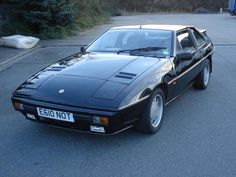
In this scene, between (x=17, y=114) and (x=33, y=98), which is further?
(x=17, y=114)

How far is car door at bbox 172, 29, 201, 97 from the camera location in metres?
4.93

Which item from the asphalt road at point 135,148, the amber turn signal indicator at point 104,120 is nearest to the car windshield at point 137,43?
the asphalt road at point 135,148

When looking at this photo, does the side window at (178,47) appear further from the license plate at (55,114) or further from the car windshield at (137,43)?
the license plate at (55,114)

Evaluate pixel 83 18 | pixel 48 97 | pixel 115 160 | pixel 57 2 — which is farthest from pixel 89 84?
pixel 83 18

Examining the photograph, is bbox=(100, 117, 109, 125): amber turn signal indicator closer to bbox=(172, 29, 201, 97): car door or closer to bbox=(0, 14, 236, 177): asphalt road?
bbox=(0, 14, 236, 177): asphalt road

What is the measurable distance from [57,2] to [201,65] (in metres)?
9.40

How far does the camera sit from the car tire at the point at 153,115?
13.2 feet

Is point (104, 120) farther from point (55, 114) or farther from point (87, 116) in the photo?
point (55, 114)

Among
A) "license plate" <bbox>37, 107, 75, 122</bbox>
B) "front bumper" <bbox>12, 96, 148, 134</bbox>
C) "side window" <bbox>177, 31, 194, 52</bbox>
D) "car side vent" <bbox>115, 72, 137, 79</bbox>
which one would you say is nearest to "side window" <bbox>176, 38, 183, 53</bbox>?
"side window" <bbox>177, 31, 194, 52</bbox>

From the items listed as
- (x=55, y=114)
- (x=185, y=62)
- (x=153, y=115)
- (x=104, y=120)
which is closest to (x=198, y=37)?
(x=185, y=62)

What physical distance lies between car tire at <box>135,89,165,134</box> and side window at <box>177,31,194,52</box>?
53.1 inches

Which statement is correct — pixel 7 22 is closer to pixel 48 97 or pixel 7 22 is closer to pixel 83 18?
pixel 83 18

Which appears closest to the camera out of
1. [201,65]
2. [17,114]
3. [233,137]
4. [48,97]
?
[48,97]

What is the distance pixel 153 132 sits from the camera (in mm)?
4262
